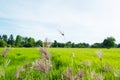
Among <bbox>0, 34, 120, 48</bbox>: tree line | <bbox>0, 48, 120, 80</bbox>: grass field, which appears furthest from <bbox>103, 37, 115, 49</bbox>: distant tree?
<bbox>0, 48, 120, 80</bbox>: grass field

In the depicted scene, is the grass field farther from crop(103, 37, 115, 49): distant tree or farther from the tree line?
crop(103, 37, 115, 49): distant tree

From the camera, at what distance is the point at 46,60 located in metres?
2.58

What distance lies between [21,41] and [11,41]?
34.6 ft

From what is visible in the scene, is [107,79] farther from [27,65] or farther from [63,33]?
[63,33]

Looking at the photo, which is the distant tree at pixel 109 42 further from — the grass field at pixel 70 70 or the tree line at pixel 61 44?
the grass field at pixel 70 70

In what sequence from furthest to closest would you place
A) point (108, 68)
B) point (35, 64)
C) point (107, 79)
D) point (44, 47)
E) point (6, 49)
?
point (107, 79) < point (6, 49) < point (108, 68) < point (44, 47) < point (35, 64)

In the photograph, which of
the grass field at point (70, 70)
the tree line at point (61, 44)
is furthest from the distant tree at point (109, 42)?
the grass field at point (70, 70)

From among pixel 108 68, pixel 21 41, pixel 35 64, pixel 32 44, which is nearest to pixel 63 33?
pixel 35 64

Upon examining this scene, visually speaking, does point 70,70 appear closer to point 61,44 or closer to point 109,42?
point 61,44

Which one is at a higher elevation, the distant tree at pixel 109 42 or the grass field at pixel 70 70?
the distant tree at pixel 109 42

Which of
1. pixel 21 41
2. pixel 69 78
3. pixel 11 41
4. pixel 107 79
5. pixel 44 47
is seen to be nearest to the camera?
pixel 69 78

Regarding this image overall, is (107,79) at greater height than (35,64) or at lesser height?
lesser

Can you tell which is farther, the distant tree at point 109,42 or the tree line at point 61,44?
the distant tree at point 109,42

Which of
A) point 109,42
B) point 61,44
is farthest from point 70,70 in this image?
point 109,42
